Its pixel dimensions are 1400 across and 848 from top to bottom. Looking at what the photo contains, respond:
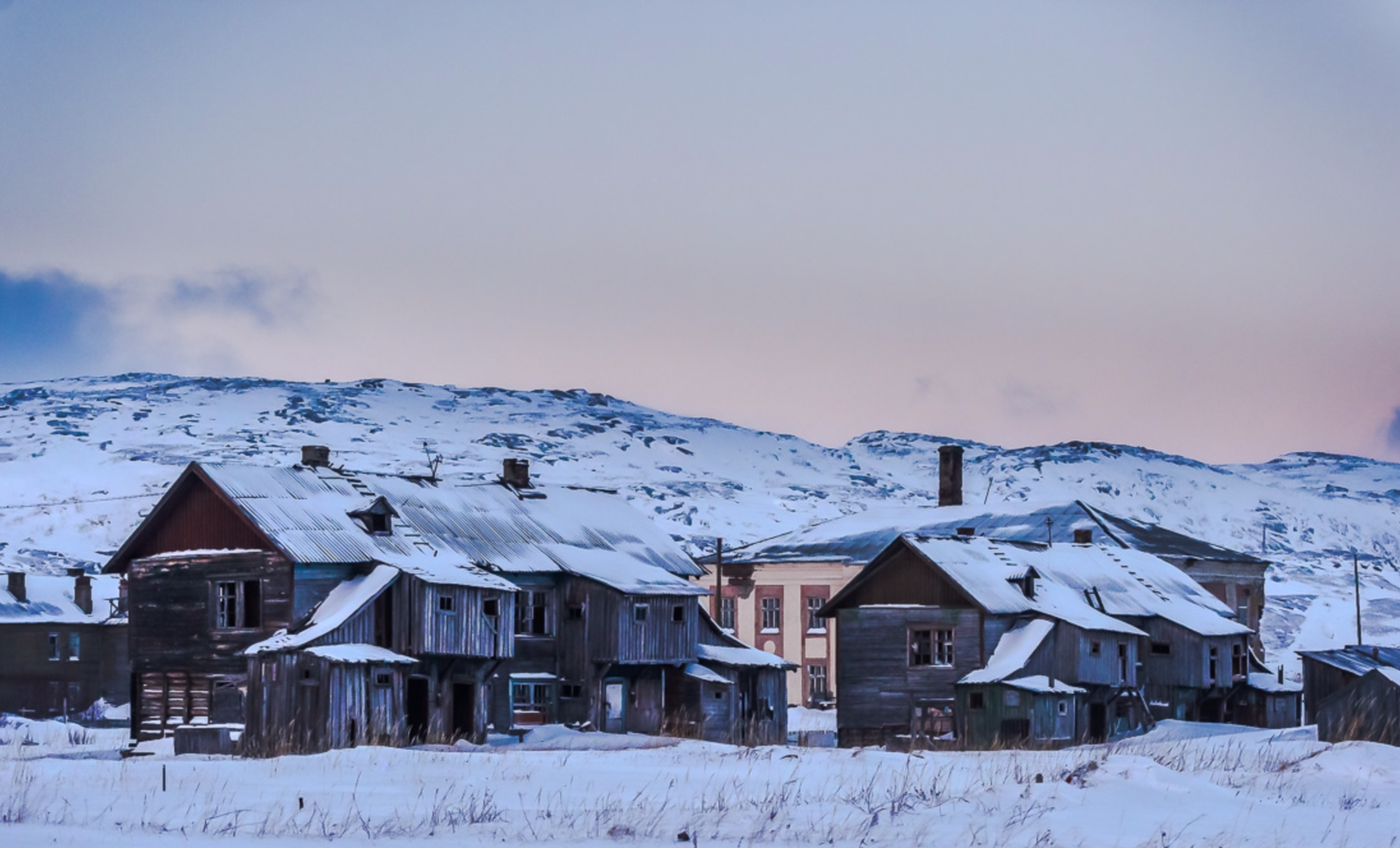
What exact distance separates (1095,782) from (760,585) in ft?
164

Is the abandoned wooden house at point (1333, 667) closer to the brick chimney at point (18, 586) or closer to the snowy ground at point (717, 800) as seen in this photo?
the snowy ground at point (717, 800)

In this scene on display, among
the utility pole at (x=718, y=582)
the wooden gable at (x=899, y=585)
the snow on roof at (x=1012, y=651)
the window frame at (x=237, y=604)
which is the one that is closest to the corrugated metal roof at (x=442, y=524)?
the window frame at (x=237, y=604)

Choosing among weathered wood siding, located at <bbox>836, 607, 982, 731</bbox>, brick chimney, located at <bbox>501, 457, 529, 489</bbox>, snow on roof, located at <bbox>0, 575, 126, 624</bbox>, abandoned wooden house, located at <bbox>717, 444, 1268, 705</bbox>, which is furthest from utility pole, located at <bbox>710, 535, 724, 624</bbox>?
snow on roof, located at <bbox>0, 575, 126, 624</bbox>

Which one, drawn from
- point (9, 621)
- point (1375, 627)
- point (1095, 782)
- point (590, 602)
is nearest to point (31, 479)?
point (9, 621)

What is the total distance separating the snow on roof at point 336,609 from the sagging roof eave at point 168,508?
143 centimetres

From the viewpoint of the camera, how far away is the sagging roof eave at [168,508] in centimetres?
4638

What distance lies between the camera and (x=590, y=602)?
5225cm

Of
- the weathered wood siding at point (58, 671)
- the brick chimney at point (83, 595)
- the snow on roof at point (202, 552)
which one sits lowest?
the weathered wood siding at point (58, 671)

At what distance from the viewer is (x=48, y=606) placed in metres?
87.5

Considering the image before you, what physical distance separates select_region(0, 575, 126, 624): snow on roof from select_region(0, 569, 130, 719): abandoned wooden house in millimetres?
37

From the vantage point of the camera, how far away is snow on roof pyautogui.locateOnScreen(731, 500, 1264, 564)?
7619 cm

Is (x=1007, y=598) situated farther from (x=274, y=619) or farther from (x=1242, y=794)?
(x=1242, y=794)

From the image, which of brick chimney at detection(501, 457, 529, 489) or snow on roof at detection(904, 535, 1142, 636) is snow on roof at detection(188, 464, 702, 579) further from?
snow on roof at detection(904, 535, 1142, 636)

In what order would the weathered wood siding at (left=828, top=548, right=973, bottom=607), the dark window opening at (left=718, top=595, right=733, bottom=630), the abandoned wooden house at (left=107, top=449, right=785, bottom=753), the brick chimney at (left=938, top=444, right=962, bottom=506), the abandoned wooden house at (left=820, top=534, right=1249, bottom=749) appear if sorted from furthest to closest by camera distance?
the brick chimney at (left=938, top=444, right=962, bottom=506), the dark window opening at (left=718, top=595, right=733, bottom=630), the weathered wood siding at (left=828, top=548, right=973, bottom=607), the abandoned wooden house at (left=820, top=534, right=1249, bottom=749), the abandoned wooden house at (left=107, top=449, right=785, bottom=753)
